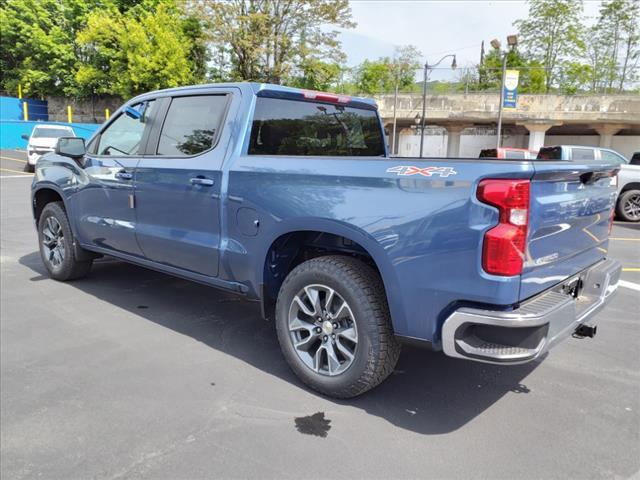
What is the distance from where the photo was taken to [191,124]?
411cm

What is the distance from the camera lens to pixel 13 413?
3033 mm

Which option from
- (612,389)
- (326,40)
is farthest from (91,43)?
(612,389)

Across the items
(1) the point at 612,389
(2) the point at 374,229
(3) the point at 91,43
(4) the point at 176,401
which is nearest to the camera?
(2) the point at 374,229

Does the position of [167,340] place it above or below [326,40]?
below

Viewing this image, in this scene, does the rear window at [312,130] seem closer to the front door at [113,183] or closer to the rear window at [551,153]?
the front door at [113,183]

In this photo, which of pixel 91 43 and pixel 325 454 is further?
pixel 91 43

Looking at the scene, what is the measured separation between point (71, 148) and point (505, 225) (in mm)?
4256

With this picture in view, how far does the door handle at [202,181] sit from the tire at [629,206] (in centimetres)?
1073

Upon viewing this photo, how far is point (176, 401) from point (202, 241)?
120cm

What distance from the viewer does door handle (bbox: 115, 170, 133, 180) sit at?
4.43 metres

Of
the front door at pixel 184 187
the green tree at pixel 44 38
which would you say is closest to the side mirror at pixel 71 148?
the front door at pixel 184 187

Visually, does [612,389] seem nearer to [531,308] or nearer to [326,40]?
[531,308]

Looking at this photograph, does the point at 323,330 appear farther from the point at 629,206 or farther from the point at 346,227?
the point at 629,206

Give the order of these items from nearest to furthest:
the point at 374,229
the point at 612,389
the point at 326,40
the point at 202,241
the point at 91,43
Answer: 1. the point at 374,229
2. the point at 612,389
3. the point at 202,241
4. the point at 326,40
5. the point at 91,43
